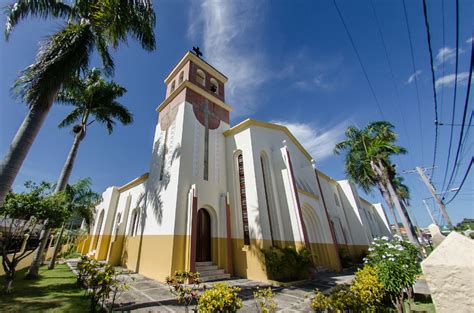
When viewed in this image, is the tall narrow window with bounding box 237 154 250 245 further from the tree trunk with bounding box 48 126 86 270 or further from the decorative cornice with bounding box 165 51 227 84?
the tree trunk with bounding box 48 126 86 270

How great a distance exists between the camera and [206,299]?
136 inches

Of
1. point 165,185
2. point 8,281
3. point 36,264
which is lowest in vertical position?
point 8,281

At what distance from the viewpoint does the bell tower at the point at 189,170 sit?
9.66 m

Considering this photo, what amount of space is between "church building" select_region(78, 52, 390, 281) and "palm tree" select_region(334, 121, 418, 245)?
336cm

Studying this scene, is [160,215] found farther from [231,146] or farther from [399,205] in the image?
[399,205]

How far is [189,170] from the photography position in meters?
11.1

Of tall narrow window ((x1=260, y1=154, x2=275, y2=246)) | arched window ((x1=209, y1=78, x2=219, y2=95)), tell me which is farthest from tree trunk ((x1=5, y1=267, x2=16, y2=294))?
arched window ((x1=209, y1=78, x2=219, y2=95))

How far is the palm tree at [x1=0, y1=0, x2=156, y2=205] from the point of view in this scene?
5617 millimetres

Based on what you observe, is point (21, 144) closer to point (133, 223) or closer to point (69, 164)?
point (69, 164)

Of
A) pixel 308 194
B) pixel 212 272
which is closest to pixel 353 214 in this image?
pixel 308 194

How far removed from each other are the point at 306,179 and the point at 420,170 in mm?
9139

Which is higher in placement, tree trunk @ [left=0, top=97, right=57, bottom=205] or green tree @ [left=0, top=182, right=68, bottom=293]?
tree trunk @ [left=0, top=97, right=57, bottom=205]

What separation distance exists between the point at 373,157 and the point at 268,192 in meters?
8.08

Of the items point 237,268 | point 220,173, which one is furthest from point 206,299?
point 220,173
